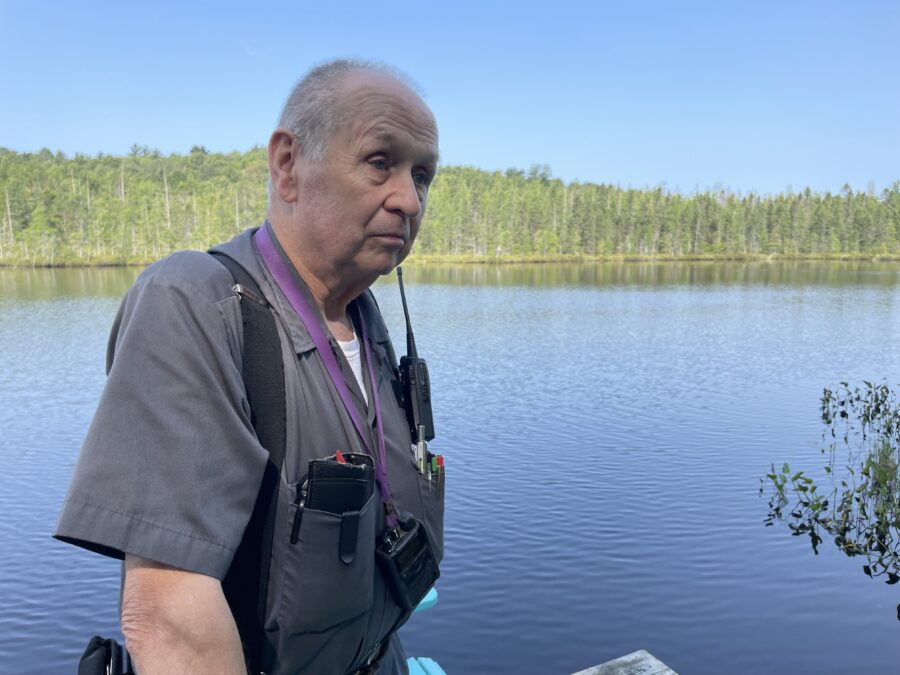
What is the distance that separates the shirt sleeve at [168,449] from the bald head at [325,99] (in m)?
0.48

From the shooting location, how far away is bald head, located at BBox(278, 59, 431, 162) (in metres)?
1.54

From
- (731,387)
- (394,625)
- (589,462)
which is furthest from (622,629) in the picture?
(731,387)

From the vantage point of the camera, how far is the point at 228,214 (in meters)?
110

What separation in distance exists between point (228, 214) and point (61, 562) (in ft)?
350

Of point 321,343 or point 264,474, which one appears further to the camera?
point 321,343

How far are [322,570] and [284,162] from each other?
2.81 feet

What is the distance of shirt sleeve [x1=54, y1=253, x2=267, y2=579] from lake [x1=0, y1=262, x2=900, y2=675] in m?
6.31

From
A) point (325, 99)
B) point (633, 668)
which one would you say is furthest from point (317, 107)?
point (633, 668)

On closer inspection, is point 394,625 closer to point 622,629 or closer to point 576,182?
point 622,629

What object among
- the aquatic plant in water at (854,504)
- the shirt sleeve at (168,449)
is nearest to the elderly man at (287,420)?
the shirt sleeve at (168,449)

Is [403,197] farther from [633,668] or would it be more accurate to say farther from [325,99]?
[633,668]

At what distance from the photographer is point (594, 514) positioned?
10.2 metres

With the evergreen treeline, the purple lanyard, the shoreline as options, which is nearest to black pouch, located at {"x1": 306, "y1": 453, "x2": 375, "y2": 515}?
the purple lanyard

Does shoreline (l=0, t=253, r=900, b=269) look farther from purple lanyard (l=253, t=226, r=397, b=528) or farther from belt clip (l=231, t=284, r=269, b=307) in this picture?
belt clip (l=231, t=284, r=269, b=307)
